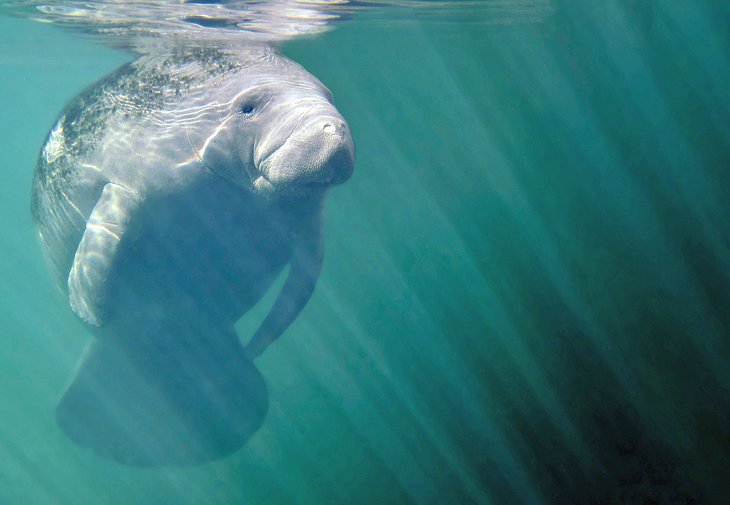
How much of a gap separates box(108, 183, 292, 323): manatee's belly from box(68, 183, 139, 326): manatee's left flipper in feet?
0.30

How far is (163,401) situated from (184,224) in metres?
2.49

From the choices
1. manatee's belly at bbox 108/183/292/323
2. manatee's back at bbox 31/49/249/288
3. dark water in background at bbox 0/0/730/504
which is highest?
manatee's back at bbox 31/49/249/288

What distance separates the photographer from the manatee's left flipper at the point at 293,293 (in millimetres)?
4926

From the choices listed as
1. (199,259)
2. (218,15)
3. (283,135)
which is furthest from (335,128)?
(218,15)

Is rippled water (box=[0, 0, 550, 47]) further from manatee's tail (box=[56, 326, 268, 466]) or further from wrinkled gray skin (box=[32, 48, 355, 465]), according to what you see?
manatee's tail (box=[56, 326, 268, 466])

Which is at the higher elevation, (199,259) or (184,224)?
(184,224)

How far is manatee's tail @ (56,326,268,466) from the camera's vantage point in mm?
5172

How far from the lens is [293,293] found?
5.13 metres

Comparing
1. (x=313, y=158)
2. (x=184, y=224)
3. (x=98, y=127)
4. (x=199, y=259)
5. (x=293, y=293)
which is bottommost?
(x=293, y=293)

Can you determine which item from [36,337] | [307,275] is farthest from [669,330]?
[36,337]

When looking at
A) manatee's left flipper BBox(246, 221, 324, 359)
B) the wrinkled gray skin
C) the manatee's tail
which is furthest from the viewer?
the manatee's tail

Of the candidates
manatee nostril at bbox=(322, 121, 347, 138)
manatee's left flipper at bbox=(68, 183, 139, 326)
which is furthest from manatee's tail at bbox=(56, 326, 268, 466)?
manatee nostril at bbox=(322, 121, 347, 138)

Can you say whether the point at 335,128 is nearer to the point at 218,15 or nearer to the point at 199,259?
the point at 199,259

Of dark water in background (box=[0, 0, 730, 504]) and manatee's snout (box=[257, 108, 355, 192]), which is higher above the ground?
manatee's snout (box=[257, 108, 355, 192])
